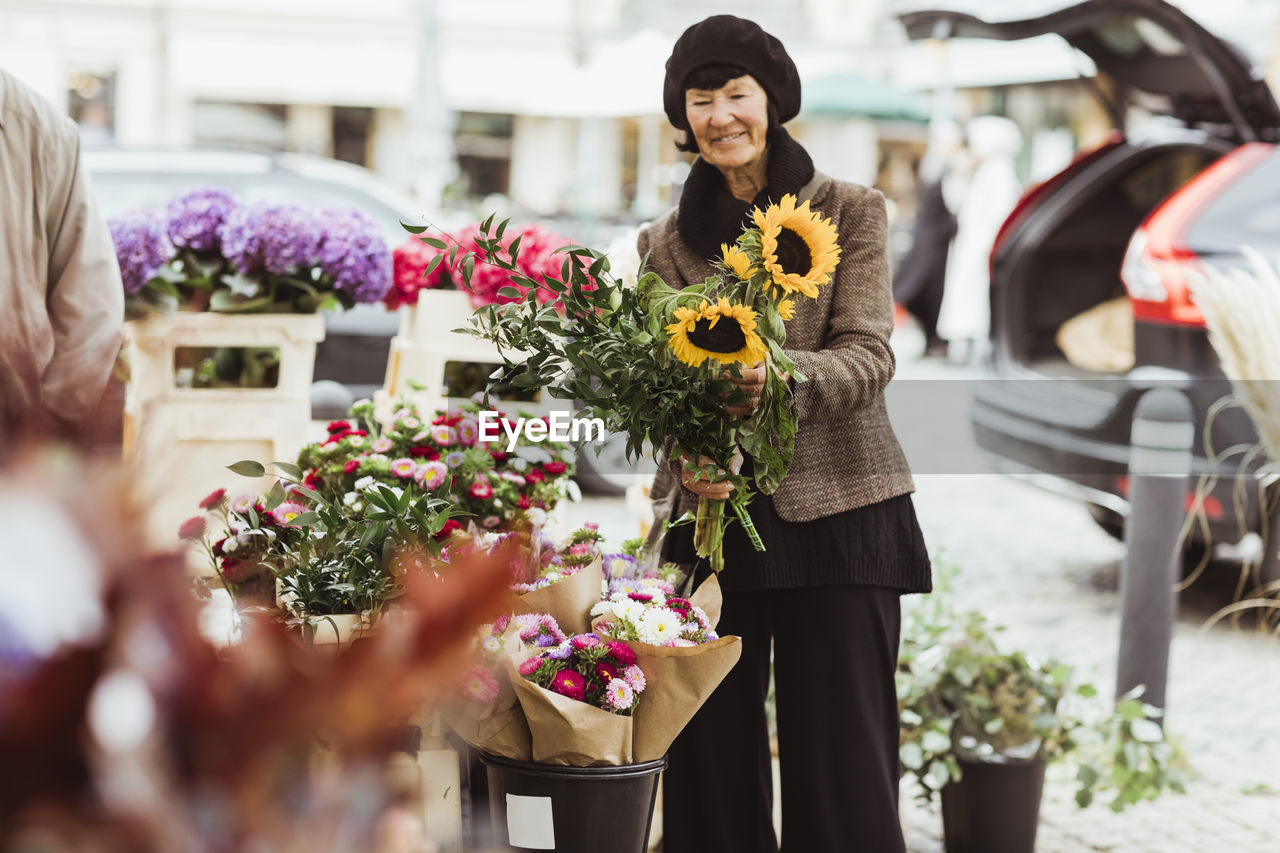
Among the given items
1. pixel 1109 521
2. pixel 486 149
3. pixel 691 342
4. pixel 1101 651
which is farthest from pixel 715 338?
pixel 486 149

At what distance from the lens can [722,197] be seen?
98.0 inches

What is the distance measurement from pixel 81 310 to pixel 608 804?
142cm

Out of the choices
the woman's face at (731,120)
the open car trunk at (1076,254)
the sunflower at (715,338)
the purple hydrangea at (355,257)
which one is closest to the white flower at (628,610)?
the sunflower at (715,338)

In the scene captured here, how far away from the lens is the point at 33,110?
257 cm

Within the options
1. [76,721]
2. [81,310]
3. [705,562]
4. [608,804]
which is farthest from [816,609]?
[76,721]

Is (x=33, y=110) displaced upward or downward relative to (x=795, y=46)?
downward

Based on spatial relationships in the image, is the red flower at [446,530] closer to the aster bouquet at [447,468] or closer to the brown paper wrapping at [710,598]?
the aster bouquet at [447,468]

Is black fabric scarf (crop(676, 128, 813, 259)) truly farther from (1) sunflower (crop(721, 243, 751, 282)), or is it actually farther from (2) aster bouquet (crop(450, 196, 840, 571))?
(1) sunflower (crop(721, 243, 751, 282))

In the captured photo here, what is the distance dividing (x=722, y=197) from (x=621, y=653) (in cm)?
91

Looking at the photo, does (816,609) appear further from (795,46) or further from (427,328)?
(795,46)

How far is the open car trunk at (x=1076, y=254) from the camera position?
592cm

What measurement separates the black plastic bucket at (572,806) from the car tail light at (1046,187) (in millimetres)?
4504

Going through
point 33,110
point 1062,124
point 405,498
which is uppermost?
point 1062,124

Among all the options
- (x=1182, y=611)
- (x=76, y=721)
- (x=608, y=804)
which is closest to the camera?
(x=76, y=721)
